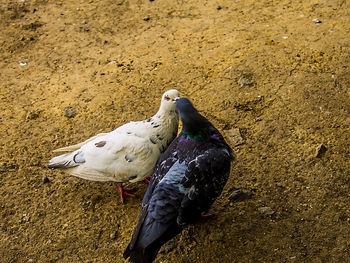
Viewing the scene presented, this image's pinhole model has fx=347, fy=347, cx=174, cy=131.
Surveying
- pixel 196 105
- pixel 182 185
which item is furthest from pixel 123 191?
pixel 196 105

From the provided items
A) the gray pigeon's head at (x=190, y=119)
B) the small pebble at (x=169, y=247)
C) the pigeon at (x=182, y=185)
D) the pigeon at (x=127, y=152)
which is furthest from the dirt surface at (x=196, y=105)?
the gray pigeon's head at (x=190, y=119)

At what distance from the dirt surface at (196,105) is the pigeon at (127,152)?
383 mm

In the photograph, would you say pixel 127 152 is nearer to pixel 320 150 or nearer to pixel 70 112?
pixel 70 112

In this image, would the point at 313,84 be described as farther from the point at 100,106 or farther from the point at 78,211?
the point at 78,211

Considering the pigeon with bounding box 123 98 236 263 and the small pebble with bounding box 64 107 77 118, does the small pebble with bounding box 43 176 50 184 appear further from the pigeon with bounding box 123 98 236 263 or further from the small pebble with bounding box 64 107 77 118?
the pigeon with bounding box 123 98 236 263

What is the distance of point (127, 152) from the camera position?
3426mm

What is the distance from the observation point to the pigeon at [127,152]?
3.42m

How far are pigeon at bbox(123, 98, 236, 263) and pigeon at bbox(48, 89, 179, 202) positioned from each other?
325mm

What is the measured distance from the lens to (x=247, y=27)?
5.71 meters

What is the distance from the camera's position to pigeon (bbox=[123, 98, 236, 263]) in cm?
279

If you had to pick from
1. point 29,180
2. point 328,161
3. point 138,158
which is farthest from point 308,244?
point 29,180

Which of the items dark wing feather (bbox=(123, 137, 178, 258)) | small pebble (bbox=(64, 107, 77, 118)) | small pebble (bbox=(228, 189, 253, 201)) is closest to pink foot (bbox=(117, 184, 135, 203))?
dark wing feather (bbox=(123, 137, 178, 258))

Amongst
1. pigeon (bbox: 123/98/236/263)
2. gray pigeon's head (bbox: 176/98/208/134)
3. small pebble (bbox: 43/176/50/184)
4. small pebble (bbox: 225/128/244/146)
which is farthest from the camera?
small pebble (bbox: 225/128/244/146)

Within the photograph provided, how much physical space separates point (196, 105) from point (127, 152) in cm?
150
